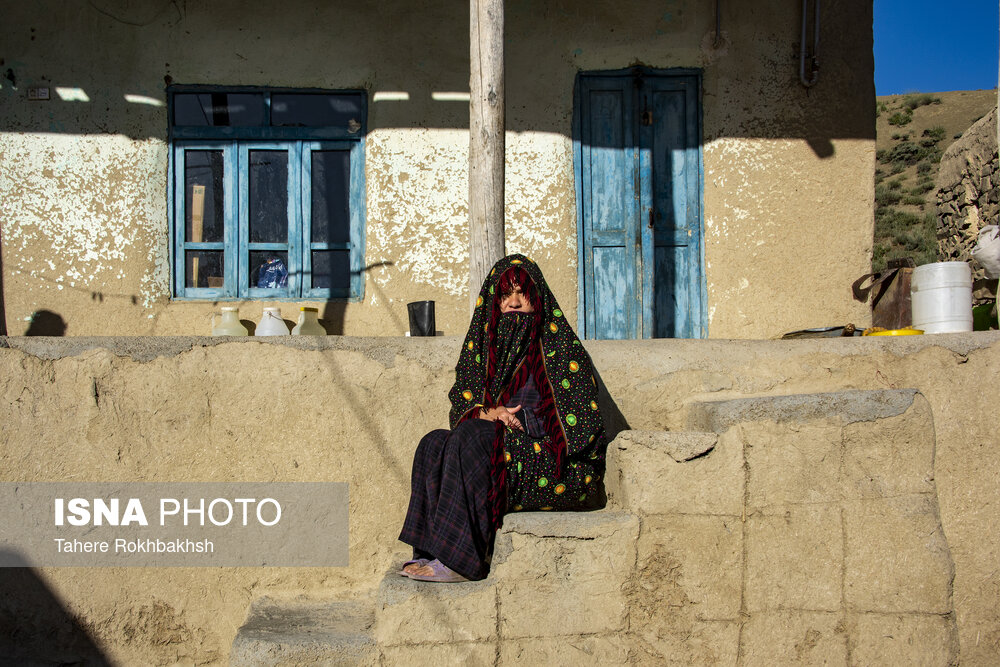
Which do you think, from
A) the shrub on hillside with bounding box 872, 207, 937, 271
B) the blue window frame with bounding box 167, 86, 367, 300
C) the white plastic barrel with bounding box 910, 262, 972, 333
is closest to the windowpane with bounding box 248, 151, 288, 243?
the blue window frame with bounding box 167, 86, 367, 300

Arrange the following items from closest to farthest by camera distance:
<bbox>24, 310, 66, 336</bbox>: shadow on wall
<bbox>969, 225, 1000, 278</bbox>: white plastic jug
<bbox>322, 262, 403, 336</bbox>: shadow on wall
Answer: <bbox>969, 225, 1000, 278</bbox>: white plastic jug < <bbox>24, 310, 66, 336</bbox>: shadow on wall < <bbox>322, 262, 403, 336</bbox>: shadow on wall

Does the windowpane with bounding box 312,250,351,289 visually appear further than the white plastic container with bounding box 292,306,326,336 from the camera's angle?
Yes

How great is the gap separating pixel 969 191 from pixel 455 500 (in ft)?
27.9

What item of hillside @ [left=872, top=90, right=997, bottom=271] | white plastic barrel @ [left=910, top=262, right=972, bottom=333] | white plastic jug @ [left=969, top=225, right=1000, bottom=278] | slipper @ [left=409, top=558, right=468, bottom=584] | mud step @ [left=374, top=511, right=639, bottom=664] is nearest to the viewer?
mud step @ [left=374, top=511, right=639, bottom=664]

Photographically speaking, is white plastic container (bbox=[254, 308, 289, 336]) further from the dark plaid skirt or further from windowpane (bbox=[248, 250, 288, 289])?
the dark plaid skirt

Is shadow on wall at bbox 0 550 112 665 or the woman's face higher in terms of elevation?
the woman's face

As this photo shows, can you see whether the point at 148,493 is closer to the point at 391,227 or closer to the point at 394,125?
the point at 391,227

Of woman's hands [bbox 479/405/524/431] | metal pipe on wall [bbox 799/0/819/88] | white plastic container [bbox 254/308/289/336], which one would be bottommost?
woman's hands [bbox 479/405/524/431]

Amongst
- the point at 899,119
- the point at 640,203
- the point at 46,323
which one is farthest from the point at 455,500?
the point at 899,119

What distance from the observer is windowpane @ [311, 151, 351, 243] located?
5324mm

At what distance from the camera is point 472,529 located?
2.85m

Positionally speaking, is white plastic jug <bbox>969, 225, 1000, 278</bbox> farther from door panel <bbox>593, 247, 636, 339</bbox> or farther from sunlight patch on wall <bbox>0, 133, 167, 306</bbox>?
sunlight patch on wall <bbox>0, 133, 167, 306</bbox>

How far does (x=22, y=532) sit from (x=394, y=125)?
10.4 feet

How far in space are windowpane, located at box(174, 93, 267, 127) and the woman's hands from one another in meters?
3.13
